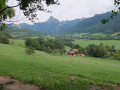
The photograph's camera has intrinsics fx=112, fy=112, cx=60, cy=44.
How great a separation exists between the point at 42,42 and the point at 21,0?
9517cm

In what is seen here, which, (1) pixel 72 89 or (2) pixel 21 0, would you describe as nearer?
(1) pixel 72 89

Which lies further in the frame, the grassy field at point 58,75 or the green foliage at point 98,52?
the green foliage at point 98,52

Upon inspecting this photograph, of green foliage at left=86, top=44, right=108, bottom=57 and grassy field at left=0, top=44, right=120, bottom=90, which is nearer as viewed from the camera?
grassy field at left=0, top=44, right=120, bottom=90

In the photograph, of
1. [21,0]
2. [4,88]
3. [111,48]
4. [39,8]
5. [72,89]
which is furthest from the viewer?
[111,48]

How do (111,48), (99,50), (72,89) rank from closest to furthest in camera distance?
(72,89), (99,50), (111,48)

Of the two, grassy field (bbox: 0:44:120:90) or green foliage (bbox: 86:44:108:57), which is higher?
grassy field (bbox: 0:44:120:90)

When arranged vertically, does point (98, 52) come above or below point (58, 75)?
below

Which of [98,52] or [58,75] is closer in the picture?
[58,75]

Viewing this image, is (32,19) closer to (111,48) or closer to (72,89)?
(72,89)

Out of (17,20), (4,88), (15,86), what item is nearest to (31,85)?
(15,86)

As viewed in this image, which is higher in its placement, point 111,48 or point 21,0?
point 21,0

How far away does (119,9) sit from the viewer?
760cm

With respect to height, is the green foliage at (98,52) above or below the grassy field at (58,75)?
below

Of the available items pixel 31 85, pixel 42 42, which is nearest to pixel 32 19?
pixel 31 85
